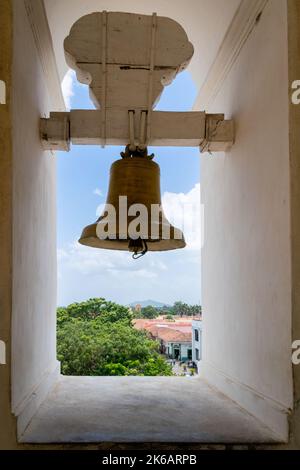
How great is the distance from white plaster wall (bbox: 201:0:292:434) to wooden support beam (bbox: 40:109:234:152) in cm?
16

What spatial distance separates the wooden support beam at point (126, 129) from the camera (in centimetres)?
331

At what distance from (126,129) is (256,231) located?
1.12 meters

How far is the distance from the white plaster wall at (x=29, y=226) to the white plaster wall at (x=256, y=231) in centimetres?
127

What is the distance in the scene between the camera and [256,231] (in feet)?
9.31

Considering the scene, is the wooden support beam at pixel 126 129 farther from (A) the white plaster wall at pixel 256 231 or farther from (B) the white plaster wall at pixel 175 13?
(B) the white plaster wall at pixel 175 13

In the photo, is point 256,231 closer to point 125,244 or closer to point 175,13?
point 125,244

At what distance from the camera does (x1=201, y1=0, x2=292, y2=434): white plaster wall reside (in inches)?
95.4

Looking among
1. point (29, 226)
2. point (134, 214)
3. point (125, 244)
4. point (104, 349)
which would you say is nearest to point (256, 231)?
point (134, 214)

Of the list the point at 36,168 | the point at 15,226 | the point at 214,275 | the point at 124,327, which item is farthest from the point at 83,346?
the point at 15,226

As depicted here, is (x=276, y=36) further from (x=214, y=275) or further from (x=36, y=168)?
(x=214, y=275)

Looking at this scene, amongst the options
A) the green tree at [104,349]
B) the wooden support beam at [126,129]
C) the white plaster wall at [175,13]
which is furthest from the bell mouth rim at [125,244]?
the green tree at [104,349]

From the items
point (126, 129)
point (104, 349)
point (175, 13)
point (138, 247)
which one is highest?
point (175, 13)

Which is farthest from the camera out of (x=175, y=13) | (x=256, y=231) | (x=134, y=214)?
(x=175, y=13)

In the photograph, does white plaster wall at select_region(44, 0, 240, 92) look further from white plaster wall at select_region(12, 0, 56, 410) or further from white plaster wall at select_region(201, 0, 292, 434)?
white plaster wall at select_region(12, 0, 56, 410)
